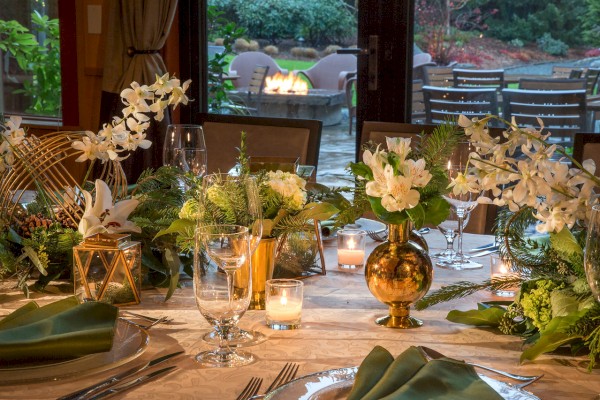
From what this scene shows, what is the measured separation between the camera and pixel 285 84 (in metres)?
4.83

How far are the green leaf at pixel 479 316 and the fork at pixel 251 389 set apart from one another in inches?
15.7

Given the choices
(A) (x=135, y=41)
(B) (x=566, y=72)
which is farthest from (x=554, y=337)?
(A) (x=135, y=41)

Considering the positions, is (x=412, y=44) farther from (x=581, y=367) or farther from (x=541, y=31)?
(x=581, y=367)

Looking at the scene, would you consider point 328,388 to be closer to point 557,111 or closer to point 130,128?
point 130,128

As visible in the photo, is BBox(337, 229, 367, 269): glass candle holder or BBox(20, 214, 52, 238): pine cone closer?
BBox(20, 214, 52, 238): pine cone

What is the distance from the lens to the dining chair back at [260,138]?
298cm

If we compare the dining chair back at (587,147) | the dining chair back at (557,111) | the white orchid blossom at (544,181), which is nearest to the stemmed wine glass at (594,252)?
the white orchid blossom at (544,181)

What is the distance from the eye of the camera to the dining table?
1250mm

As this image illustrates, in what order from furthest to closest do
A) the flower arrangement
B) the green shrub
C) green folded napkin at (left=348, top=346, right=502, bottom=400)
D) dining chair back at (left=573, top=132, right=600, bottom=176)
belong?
1. the green shrub
2. dining chair back at (left=573, top=132, right=600, bottom=176)
3. the flower arrangement
4. green folded napkin at (left=348, top=346, right=502, bottom=400)

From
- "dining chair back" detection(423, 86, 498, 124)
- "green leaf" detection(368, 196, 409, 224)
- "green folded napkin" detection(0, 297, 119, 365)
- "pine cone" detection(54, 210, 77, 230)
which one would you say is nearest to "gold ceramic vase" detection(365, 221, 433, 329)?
"green leaf" detection(368, 196, 409, 224)

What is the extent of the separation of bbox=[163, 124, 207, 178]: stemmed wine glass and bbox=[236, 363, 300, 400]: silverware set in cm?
100

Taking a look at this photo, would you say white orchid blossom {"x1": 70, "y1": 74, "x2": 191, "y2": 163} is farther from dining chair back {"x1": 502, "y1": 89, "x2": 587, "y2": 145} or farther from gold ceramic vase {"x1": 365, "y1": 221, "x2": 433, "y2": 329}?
dining chair back {"x1": 502, "y1": 89, "x2": 587, "y2": 145}

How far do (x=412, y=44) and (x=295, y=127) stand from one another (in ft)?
5.17

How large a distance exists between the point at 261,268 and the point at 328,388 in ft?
1.66
